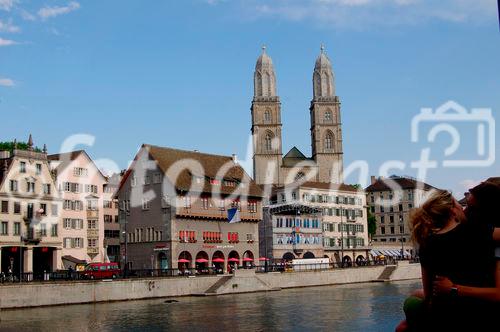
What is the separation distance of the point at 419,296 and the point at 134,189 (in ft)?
251

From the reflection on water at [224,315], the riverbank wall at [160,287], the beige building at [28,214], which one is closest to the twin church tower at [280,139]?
the riverbank wall at [160,287]

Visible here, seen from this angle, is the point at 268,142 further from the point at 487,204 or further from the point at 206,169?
the point at 487,204

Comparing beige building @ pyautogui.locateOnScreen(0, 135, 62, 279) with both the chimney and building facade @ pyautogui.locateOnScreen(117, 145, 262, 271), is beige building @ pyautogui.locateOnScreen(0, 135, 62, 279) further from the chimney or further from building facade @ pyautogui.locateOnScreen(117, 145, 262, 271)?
building facade @ pyautogui.locateOnScreen(117, 145, 262, 271)

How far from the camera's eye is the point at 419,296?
5652mm

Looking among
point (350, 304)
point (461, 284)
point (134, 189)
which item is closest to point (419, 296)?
point (461, 284)

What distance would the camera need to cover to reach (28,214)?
7006cm

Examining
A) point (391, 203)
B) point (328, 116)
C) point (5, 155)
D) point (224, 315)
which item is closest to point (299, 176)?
point (328, 116)

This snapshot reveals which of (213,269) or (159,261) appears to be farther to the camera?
(159,261)

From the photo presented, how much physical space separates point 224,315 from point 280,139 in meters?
110

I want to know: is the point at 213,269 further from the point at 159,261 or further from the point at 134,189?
the point at 134,189

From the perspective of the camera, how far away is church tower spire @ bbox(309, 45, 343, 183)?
149 metres

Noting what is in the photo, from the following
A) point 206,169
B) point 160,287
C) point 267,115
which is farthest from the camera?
point 267,115

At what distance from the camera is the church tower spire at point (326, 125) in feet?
489

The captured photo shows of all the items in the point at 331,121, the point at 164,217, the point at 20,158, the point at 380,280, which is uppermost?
the point at 331,121
